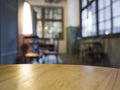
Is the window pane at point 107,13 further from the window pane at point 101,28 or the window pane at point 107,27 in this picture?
the window pane at point 101,28

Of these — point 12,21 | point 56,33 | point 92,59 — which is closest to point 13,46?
point 12,21

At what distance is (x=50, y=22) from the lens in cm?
1192

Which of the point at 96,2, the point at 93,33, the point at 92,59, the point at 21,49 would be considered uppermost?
the point at 96,2

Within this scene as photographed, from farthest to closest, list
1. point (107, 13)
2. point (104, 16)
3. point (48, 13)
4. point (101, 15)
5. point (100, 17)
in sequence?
point (48, 13) → point (100, 17) → point (101, 15) → point (104, 16) → point (107, 13)

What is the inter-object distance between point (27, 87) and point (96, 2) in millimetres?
7117

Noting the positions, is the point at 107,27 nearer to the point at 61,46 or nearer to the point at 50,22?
A: the point at 61,46

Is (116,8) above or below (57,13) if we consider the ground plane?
below

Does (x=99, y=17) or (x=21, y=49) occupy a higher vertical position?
(x=99, y=17)

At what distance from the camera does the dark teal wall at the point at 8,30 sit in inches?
159

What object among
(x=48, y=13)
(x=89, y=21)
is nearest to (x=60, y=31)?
(x=48, y=13)

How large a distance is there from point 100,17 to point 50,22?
533cm

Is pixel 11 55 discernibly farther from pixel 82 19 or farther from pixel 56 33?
pixel 56 33

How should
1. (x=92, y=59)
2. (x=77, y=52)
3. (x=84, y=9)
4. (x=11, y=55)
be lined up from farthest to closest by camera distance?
1. (x=77, y=52)
2. (x=84, y=9)
3. (x=92, y=59)
4. (x=11, y=55)

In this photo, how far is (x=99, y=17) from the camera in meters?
7.14
